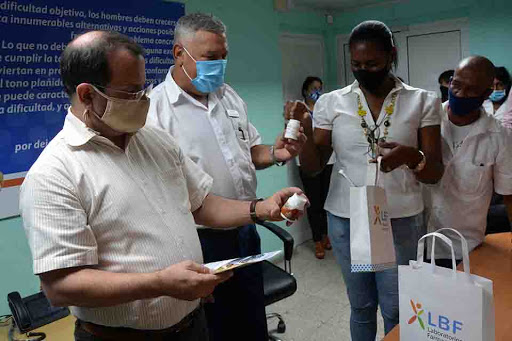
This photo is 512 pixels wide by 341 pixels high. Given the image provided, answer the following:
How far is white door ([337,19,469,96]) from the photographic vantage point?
4296 mm

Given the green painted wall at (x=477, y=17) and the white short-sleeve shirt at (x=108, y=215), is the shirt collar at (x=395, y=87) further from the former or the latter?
the green painted wall at (x=477, y=17)

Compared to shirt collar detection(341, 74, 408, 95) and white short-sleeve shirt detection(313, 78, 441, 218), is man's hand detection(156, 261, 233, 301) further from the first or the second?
shirt collar detection(341, 74, 408, 95)

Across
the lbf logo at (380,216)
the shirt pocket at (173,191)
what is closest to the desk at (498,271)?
the lbf logo at (380,216)

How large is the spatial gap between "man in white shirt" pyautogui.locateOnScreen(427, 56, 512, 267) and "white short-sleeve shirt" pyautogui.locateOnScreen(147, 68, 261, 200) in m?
0.83

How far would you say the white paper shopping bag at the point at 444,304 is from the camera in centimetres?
98

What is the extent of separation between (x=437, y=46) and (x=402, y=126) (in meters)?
3.24

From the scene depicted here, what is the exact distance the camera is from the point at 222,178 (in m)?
1.77

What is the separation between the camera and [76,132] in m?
1.16

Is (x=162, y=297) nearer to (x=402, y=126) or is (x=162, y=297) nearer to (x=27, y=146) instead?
(x=402, y=126)

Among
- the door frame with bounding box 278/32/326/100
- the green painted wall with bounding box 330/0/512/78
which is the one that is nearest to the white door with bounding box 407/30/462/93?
the green painted wall with bounding box 330/0/512/78

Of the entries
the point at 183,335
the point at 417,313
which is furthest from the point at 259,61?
the point at 417,313

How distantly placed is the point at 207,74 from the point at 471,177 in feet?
3.83

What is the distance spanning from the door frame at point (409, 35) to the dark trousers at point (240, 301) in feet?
9.79

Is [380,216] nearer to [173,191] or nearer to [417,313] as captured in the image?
[417,313]
